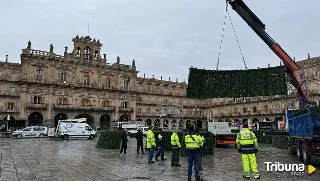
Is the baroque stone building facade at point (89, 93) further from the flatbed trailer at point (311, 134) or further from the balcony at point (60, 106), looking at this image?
the flatbed trailer at point (311, 134)

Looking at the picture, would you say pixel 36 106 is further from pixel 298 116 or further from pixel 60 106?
pixel 298 116

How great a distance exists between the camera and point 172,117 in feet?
222

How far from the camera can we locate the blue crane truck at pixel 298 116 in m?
10.3

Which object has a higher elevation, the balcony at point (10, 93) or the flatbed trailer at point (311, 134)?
the balcony at point (10, 93)

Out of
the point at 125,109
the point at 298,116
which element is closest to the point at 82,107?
the point at 125,109

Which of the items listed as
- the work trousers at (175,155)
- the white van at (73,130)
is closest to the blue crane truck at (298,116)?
the work trousers at (175,155)

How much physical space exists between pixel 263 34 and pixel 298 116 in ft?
21.9

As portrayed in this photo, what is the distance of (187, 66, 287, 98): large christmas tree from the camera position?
22719 millimetres

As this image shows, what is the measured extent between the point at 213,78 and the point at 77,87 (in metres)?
33.8

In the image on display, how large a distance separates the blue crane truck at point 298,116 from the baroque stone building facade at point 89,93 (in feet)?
111

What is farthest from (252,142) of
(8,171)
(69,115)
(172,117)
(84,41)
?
(172,117)

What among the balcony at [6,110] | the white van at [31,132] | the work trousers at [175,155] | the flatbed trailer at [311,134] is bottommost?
the white van at [31,132]

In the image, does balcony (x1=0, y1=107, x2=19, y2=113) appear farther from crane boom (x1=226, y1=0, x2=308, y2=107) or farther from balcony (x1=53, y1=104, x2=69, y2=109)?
crane boom (x1=226, y1=0, x2=308, y2=107)

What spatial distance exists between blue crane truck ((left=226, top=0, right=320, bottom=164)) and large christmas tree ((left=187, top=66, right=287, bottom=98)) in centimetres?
551
